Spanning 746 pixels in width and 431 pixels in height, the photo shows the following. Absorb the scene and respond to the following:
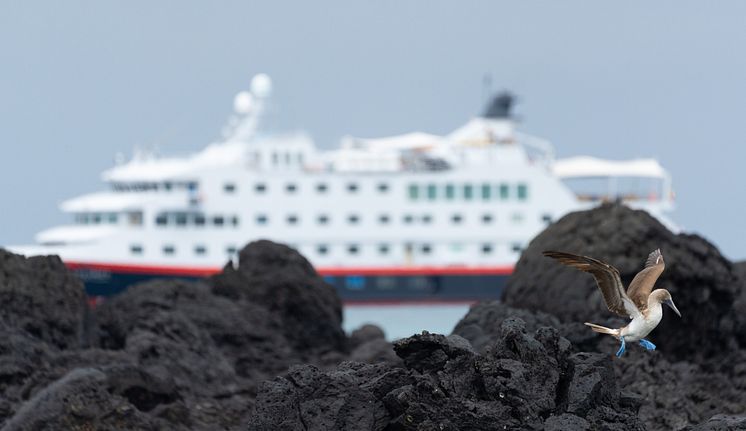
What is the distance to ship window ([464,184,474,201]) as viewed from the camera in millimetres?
52031

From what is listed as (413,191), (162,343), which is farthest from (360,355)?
(413,191)

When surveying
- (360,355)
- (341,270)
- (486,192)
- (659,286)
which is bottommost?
(341,270)

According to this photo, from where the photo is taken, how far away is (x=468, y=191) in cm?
5206

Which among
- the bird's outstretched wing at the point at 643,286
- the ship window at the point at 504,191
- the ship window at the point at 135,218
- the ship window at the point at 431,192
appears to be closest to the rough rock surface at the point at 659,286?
the bird's outstretched wing at the point at 643,286

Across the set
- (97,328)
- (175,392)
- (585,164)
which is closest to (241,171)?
(585,164)

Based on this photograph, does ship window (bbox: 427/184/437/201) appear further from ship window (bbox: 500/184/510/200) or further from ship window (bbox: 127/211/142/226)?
ship window (bbox: 127/211/142/226)

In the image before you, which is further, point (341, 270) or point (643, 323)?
point (341, 270)

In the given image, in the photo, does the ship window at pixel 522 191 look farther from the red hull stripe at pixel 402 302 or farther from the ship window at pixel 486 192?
the red hull stripe at pixel 402 302

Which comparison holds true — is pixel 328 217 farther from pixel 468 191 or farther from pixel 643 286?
pixel 643 286

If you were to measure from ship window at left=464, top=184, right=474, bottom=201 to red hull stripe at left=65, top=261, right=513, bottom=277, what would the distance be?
2.57m

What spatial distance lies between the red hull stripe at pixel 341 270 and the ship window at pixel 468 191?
2.57 meters

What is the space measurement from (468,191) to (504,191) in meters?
1.33

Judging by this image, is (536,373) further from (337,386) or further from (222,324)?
(222,324)

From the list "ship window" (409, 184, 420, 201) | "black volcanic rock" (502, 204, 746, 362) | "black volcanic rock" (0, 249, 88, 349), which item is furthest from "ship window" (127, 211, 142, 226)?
"black volcanic rock" (502, 204, 746, 362)
